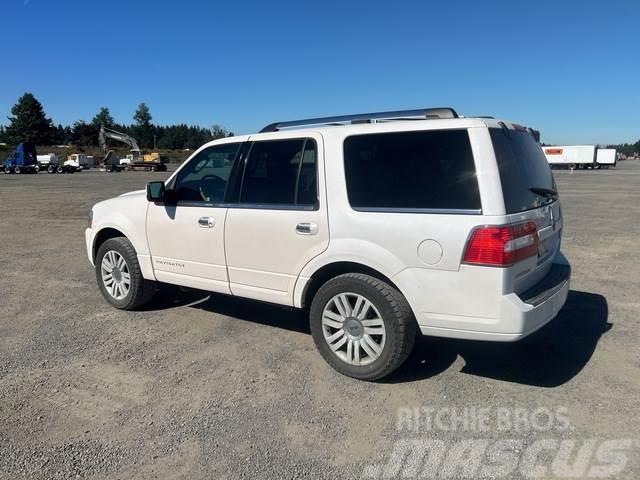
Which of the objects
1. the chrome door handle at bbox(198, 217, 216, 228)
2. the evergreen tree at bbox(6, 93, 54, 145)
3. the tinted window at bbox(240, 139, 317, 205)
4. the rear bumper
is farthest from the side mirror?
the evergreen tree at bbox(6, 93, 54, 145)

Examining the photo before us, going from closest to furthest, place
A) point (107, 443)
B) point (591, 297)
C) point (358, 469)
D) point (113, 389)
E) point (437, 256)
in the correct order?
1. point (358, 469)
2. point (107, 443)
3. point (437, 256)
4. point (113, 389)
5. point (591, 297)

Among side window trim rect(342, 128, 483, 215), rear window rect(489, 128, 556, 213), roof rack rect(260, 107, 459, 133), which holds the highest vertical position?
roof rack rect(260, 107, 459, 133)

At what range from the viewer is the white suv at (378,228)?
3.37m

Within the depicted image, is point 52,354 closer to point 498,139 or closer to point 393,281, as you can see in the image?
point 393,281

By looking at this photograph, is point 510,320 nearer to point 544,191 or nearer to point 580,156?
point 544,191

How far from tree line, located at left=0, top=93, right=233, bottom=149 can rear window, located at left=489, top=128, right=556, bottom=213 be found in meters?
88.0

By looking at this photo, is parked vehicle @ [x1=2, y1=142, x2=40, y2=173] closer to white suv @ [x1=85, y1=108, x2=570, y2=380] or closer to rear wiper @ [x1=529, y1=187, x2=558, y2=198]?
white suv @ [x1=85, y1=108, x2=570, y2=380]

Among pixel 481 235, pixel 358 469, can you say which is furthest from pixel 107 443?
pixel 481 235

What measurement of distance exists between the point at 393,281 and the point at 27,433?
263 cm

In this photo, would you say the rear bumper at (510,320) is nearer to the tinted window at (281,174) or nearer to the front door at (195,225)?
the tinted window at (281,174)

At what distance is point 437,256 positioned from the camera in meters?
3.45

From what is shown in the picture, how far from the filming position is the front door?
468 cm

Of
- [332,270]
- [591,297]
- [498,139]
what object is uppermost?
[498,139]

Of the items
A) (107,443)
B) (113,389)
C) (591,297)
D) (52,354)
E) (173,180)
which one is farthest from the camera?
(591,297)
